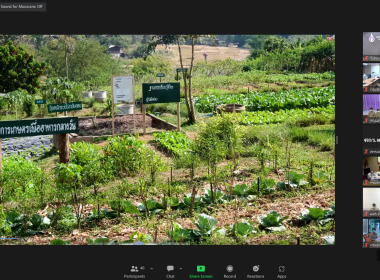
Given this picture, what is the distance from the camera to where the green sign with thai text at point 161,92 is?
1243 centimetres

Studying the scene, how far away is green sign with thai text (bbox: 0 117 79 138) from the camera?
5.04 meters

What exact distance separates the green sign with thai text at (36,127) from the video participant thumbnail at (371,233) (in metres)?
3.30

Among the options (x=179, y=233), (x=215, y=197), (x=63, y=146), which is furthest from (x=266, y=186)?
(x=63, y=146)

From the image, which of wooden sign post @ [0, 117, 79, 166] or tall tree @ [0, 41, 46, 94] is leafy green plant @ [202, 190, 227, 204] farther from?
tall tree @ [0, 41, 46, 94]

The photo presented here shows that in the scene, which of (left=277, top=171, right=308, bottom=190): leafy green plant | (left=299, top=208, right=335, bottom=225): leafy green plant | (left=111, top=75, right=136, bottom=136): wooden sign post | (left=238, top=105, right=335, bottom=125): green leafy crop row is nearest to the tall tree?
(left=111, top=75, right=136, bottom=136): wooden sign post

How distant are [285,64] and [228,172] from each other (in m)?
23.6

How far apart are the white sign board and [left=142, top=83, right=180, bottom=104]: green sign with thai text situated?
24.3 inches

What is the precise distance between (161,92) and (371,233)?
9.10 meters

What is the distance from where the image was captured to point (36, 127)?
16.9 feet

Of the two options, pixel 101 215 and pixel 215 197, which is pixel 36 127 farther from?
pixel 215 197

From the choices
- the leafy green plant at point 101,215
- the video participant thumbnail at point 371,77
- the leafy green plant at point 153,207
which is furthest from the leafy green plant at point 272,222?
the video participant thumbnail at point 371,77

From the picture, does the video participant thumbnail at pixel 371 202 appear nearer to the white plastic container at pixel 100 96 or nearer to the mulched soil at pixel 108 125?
the mulched soil at pixel 108 125

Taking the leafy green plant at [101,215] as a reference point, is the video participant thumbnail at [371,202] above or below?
above

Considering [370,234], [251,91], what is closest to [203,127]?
[370,234]
